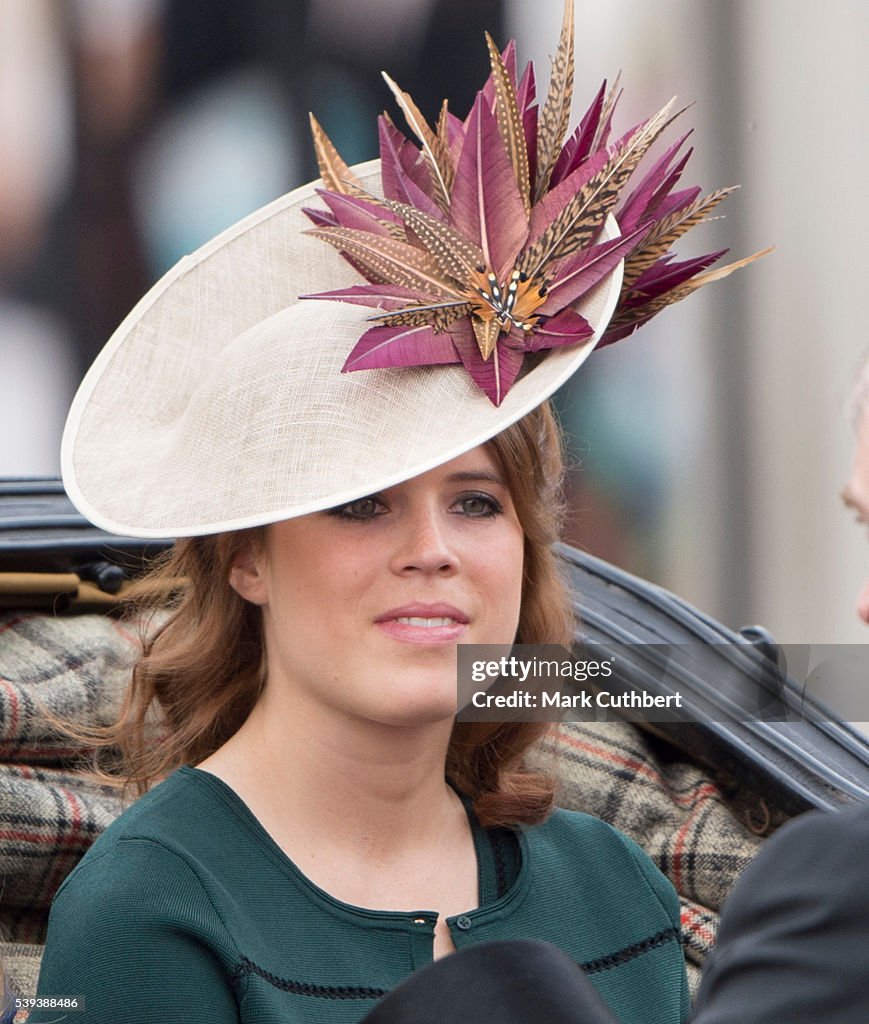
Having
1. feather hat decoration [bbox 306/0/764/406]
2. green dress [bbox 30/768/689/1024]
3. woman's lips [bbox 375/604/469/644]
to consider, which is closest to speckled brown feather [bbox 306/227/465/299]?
feather hat decoration [bbox 306/0/764/406]

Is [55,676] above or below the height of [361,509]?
below

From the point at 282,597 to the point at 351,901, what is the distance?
0.27 meters

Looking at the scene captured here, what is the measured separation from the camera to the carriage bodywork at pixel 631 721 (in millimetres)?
1669

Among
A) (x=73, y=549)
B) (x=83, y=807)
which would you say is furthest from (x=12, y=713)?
(x=73, y=549)

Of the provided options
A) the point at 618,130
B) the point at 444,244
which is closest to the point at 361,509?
the point at 444,244

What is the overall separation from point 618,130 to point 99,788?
1.82 metres

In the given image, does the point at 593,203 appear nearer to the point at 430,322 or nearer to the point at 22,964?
the point at 430,322

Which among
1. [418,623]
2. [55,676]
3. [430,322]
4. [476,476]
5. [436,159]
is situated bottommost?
[55,676]

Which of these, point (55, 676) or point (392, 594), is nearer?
point (392, 594)

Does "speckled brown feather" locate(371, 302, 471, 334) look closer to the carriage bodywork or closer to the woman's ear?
the woman's ear

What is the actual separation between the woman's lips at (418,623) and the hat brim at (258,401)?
0.45 ft

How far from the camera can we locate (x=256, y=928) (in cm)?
123

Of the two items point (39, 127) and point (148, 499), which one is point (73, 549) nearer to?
point (148, 499)

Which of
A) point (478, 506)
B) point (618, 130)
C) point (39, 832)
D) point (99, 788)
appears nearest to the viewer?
point (478, 506)
